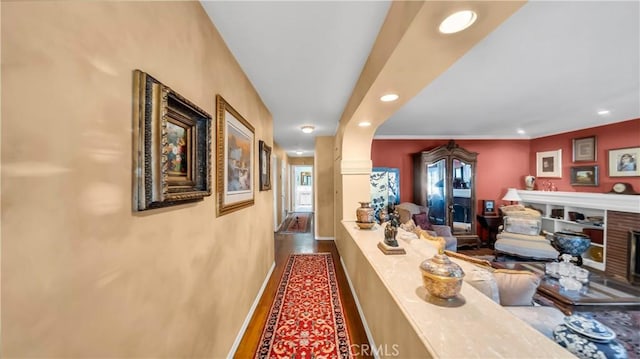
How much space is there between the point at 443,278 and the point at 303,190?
9684 millimetres

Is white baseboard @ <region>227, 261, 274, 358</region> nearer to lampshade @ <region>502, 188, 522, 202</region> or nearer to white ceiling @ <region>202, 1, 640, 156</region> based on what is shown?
white ceiling @ <region>202, 1, 640, 156</region>

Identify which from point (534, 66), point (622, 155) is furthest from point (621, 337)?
point (622, 155)

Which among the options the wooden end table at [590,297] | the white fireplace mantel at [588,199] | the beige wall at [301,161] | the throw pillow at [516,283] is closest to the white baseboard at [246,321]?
the throw pillow at [516,283]

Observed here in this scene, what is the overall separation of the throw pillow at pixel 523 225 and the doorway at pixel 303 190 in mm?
7123

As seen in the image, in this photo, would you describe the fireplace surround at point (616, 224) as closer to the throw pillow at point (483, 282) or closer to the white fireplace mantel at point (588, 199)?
the white fireplace mantel at point (588, 199)

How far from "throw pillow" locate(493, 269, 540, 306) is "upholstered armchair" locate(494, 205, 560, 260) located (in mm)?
2546

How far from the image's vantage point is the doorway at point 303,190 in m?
10.1

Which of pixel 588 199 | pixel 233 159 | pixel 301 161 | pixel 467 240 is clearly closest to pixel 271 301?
pixel 233 159

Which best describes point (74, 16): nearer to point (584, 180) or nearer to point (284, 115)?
point (284, 115)

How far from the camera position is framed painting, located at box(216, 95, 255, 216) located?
151 cm

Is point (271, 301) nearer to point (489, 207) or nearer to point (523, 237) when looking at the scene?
point (523, 237)

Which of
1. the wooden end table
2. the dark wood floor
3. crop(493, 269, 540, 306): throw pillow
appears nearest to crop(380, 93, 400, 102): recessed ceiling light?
crop(493, 269, 540, 306): throw pillow

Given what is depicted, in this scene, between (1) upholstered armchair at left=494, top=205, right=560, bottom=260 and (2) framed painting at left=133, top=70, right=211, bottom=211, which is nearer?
(2) framed painting at left=133, top=70, right=211, bottom=211

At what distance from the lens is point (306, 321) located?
2154 millimetres
